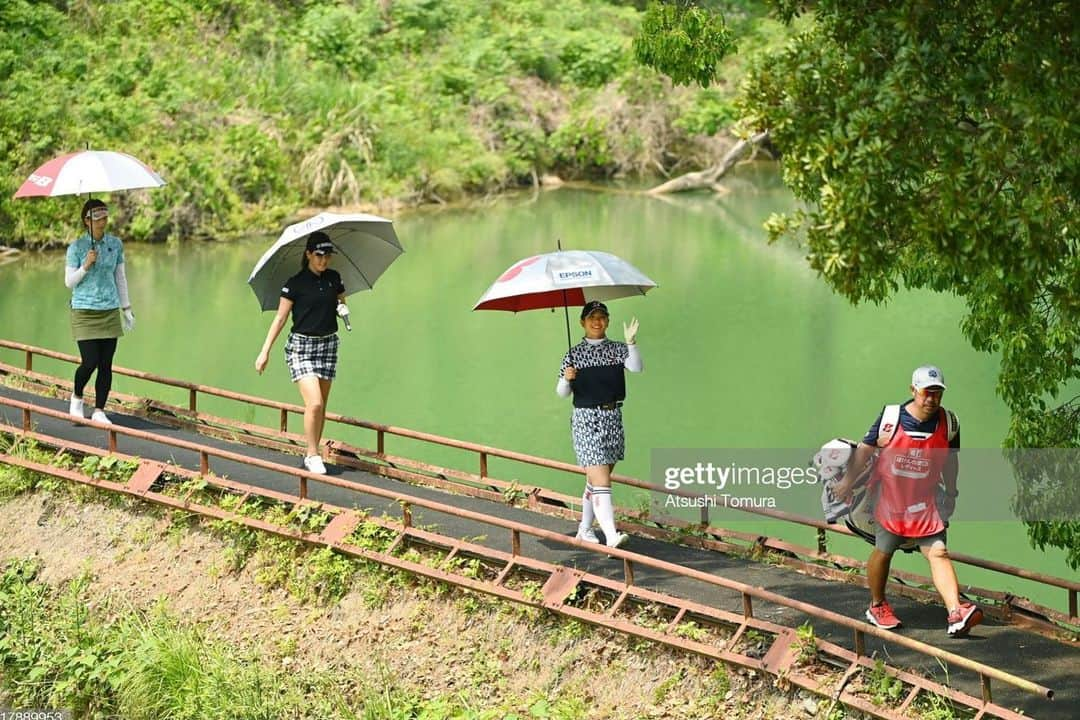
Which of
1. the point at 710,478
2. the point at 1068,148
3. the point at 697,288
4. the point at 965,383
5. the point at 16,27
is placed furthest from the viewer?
the point at 16,27

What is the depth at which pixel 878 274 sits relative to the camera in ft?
23.9

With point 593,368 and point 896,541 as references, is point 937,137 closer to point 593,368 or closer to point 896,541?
point 896,541

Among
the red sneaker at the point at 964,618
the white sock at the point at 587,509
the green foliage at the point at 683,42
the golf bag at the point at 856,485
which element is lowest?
the red sneaker at the point at 964,618

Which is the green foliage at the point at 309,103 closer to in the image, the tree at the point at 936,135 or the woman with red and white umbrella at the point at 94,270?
the woman with red and white umbrella at the point at 94,270

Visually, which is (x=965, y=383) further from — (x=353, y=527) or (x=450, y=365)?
(x=353, y=527)

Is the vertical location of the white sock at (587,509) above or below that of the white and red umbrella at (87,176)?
below

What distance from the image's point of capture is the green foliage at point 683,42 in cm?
895

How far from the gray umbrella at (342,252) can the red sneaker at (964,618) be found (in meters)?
4.36

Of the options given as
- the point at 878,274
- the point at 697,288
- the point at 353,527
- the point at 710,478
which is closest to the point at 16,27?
the point at 697,288

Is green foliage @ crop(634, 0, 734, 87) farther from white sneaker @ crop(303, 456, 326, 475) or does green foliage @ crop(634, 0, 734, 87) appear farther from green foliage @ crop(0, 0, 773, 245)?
green foliage @ crop(0, 0, 773, 245)

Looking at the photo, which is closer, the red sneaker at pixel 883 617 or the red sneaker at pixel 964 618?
the red sneaker at pixel 964 618

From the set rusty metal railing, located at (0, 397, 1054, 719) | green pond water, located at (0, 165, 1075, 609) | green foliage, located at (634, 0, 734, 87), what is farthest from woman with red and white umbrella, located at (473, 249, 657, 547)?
green pond water, located at (0, 165, 1075, 609)

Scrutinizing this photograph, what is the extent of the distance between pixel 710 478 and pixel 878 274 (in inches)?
266

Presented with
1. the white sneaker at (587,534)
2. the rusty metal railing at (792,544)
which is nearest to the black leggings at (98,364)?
the rusty metal railing at (792,544)
